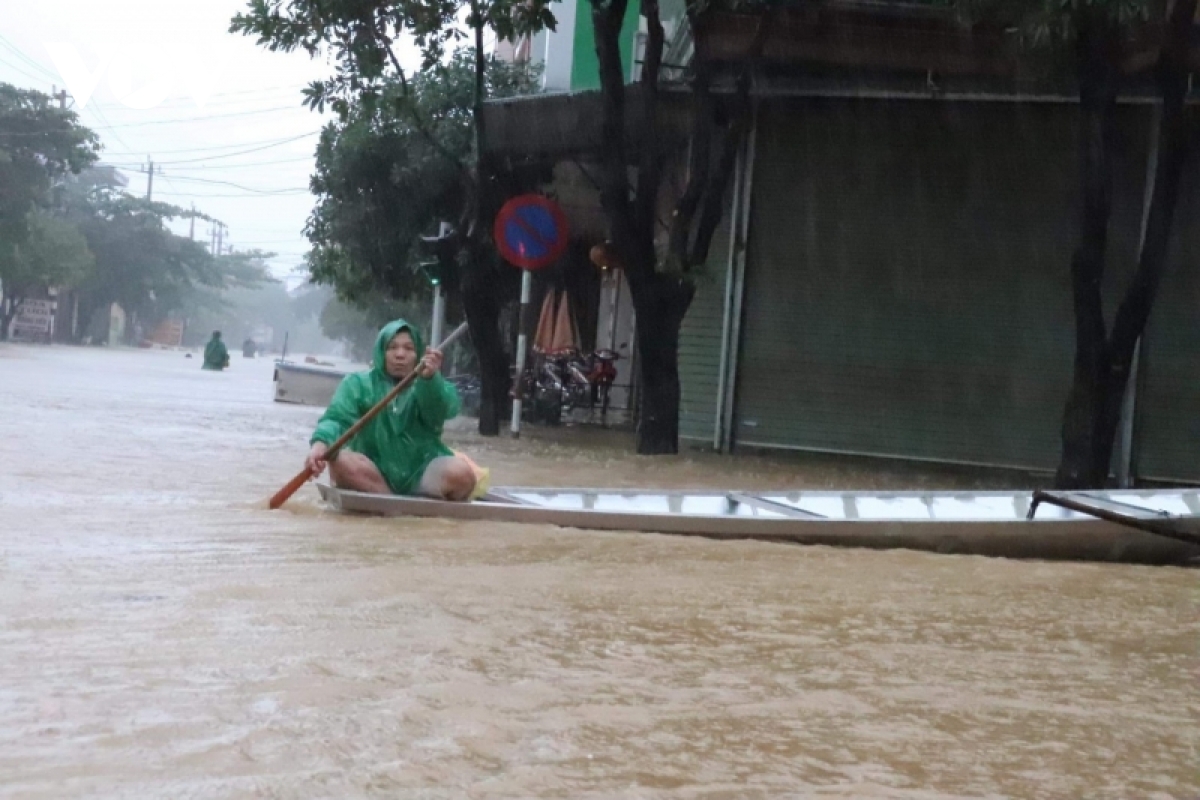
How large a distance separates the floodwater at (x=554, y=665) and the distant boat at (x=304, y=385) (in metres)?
16.3

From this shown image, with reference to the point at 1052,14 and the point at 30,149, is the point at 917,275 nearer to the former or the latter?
the point at 1052,14

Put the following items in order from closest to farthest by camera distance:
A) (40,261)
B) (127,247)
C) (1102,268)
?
1. (1102,268)
2. (40,261)
3. (127,247)

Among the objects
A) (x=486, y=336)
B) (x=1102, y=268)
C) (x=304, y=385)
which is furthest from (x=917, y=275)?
(x=304, y=385)

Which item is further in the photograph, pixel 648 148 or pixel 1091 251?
pixel 648 148

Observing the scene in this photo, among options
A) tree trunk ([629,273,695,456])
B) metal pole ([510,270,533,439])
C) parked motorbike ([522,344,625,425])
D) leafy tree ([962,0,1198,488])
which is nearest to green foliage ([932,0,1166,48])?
leafy tree ([962,0,1198,488])

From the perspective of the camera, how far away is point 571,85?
24422 millimetres

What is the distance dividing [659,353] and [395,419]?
6.75 meters

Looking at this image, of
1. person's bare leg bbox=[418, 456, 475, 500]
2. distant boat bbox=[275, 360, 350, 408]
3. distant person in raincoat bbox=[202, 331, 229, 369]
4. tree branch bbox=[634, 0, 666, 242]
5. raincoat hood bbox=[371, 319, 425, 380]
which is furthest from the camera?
distant person in raincoat bbox=[202, 331, 229, 369]

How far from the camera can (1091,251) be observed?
1158 centimetres

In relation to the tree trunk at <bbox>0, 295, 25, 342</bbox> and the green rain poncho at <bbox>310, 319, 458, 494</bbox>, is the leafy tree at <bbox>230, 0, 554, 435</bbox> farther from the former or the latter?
the tree trunk at <bbox>0, 295, 25, 342</bbox>

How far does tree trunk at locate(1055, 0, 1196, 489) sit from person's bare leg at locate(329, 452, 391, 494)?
20.1 ft

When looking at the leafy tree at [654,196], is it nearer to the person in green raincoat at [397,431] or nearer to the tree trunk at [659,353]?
the tree trunk at [659,353]

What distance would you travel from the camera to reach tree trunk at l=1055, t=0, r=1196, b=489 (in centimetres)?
1153

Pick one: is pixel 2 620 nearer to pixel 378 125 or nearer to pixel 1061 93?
pixel 1061 93
